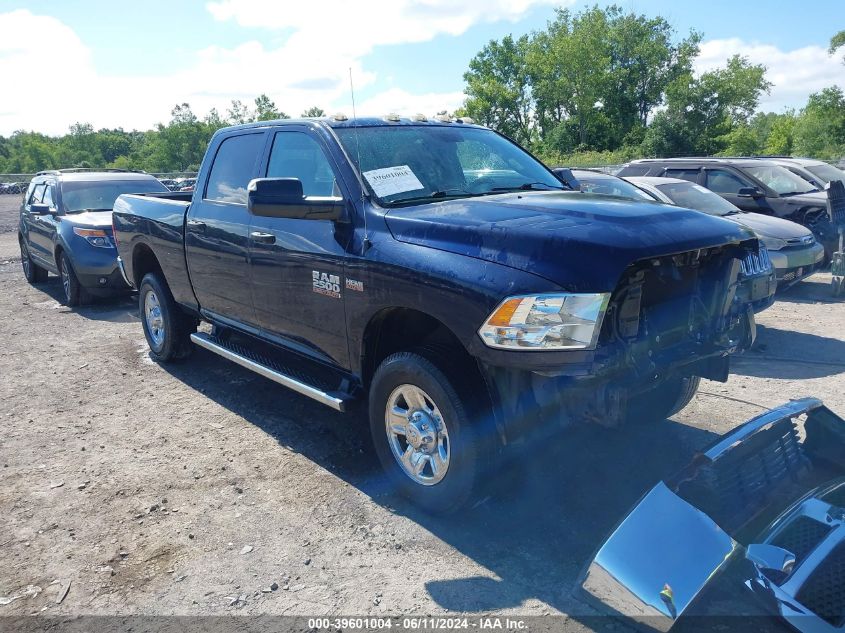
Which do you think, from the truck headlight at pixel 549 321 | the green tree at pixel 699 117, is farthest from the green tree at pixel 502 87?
the truck headlight at pixel 549 321

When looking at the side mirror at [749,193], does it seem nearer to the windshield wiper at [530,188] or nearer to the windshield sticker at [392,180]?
the windshield wiper at [530,188]

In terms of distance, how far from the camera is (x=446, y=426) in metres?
3.26

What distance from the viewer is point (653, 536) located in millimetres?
2611

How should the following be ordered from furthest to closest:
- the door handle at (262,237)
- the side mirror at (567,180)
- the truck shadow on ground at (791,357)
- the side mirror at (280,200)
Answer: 1. the truck shadow on ground at (791,357)
2. the side mirror at (567,180)
3. the door handle at (262,237)
4. the side mirror at (280,200)

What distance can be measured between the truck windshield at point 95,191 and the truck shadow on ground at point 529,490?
599 cm

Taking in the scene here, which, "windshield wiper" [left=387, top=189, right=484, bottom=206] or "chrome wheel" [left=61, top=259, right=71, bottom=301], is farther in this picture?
"chrome wheel" [left=61, top=259, right=71, bottom=301]

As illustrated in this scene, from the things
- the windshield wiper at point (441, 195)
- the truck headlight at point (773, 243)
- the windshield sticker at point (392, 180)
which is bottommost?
the truck headlight at point (773, 243)

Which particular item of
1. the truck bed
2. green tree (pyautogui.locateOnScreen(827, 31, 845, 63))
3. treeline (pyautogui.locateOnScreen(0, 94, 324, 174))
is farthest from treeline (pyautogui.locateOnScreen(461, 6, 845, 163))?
the truck bed

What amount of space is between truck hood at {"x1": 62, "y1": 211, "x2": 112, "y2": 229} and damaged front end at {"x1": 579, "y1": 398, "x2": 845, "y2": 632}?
27.5 feet

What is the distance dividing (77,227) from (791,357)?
345 inches

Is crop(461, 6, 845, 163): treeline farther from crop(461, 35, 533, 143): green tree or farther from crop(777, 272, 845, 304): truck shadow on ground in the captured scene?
crop(777, 272, 845, 304): truck shadow on ground

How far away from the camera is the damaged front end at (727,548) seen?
8.01 ft

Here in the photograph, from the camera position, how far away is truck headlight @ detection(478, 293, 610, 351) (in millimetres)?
2797

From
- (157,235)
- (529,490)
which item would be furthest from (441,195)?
(157,235)
